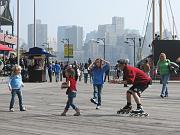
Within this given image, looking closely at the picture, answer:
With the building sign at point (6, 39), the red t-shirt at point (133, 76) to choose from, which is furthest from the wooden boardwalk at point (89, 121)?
the building sign at point (6, 39)

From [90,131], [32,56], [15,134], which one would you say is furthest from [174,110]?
[32,56]

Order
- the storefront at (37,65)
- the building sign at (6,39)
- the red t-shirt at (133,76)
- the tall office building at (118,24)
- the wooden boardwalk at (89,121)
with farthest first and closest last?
the tall office building at (118,24) → the building sign at (6,39) → the storefront at (37,65) → the red t-shirt at (133,76) → the wooden boardwalk at (89,121)

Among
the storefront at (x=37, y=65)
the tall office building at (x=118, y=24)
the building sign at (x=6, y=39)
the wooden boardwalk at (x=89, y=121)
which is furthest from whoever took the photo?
the tall office building at (x=118, y=24)

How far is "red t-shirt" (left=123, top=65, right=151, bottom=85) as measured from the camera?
13.6 m

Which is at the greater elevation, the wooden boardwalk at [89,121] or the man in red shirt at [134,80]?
the man in red shirt at [134,80]

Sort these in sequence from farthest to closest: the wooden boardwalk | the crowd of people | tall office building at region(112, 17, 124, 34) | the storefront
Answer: tall office building at region(112, 17, 124, 34) < the storefront < the crowd of people < the wooden boardwalk

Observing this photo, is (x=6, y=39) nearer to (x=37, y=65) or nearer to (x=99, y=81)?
(x=37, y=65)

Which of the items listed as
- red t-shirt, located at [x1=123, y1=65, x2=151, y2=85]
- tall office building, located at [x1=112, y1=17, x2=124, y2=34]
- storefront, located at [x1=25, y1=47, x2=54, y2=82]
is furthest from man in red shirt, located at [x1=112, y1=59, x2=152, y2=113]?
tall office building, located at [x1=112, y1=17, x2=124, y2=34]

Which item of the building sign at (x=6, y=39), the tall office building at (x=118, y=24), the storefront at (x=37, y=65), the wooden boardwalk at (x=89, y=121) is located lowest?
the wooden boardwalk at (x=89, y=121)

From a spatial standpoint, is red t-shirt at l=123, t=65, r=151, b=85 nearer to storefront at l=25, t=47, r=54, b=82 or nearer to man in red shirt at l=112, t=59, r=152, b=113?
man in red shirt at l=112, t=59, r=152, b=113

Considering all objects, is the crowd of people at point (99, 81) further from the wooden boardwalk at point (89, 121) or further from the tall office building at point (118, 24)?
the tall office building at point (118, 24)

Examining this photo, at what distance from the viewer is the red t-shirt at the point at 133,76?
44.5 ft

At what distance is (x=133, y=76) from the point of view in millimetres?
13602

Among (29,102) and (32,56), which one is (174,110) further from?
(32,56)
